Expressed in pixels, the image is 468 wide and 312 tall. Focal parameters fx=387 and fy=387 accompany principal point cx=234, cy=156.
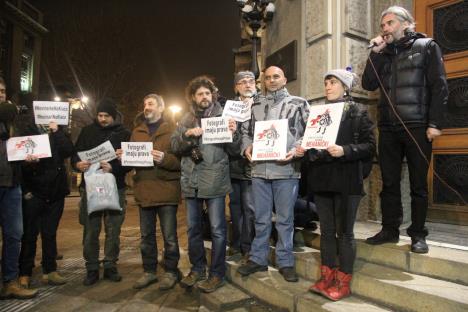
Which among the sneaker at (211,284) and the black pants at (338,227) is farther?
the sneaker at (211,284)

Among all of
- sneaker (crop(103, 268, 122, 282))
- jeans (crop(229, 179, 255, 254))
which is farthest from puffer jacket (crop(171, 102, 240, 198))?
sneaker (crop(103, 268, 122, 282))

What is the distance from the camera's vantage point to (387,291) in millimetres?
3225

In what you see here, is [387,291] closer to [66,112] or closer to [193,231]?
[193,231]

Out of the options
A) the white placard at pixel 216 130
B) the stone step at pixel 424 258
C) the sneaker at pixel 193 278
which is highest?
the white placard at pixel 216 130

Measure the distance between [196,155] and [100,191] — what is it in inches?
54.4

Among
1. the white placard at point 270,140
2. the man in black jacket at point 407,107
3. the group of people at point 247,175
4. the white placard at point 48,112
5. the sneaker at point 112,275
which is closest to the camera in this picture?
the group of people at point 247,175

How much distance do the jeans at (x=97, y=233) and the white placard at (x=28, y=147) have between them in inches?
29.5

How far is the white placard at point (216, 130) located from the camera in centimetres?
406

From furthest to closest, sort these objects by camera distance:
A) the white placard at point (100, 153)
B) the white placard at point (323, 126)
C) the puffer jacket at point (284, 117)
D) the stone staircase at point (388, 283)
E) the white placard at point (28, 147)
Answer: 1. the white placard at point (100, 153)
2. the white placard at point (28, 147)
3. the puffer jacket at point (284, 117)
4. the white placard at point (323, 126)
5. the stone staircase at point (388, 283)

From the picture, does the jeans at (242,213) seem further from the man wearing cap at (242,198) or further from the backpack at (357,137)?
the backpack at (357,137)

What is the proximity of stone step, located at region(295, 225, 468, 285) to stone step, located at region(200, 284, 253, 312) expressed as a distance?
127 centimetres

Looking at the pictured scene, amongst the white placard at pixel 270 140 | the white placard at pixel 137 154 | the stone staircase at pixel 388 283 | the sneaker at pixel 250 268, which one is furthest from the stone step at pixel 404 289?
the white placard at pixel 137 154

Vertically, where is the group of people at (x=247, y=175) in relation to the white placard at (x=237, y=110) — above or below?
below

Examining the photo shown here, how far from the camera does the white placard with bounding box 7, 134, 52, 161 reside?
4293 mm
